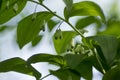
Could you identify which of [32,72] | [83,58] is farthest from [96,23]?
[32,72]

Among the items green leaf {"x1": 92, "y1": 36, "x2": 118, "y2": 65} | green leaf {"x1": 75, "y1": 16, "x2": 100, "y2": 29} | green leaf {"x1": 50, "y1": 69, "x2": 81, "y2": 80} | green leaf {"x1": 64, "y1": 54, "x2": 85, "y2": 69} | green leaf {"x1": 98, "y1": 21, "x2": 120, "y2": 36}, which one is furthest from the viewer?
green leaf {"x1": 75, "y1": 16, "x2": 100, "y2": 29}

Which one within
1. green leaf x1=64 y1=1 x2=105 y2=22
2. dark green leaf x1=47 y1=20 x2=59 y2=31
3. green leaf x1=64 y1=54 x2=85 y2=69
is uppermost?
green leaf x1=64 y1=1 x2=105 y2=22

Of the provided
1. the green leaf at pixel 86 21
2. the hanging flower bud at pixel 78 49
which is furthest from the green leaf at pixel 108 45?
the green leaf at pixel 86 21

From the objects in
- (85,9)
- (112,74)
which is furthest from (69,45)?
(112,74)

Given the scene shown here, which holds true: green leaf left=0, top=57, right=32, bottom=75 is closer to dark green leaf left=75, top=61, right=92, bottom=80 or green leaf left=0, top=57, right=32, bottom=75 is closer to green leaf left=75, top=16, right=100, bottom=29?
dark green leaf left=75, top=61, right=92, bottom=80

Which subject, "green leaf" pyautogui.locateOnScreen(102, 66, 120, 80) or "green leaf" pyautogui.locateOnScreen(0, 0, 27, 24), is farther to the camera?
"green leaf" pyautogui.locateOnScreen(0, 0, 27, 24)

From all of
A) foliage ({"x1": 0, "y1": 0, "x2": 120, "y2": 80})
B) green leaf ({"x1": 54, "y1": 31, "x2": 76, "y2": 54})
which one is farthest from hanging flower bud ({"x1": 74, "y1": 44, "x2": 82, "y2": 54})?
green leaf ({"x1": 54, "y1": 31, "x2": 76, "y2": 54})

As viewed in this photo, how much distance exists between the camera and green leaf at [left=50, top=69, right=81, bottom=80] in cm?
178

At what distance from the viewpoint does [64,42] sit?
1933 millimetres

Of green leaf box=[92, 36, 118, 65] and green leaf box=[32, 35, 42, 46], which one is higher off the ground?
green leaf box=[92, 36, 118, 65]

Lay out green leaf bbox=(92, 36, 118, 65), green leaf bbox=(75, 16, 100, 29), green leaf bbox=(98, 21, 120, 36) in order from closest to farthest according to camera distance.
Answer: green leaf bbox=(92, 36, 118, 65), green leaf bbox=(98, 21, 120, 36), green leaf bbox=(75, 16, 100, 29)

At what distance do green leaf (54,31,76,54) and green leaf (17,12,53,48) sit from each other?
0.45 feet

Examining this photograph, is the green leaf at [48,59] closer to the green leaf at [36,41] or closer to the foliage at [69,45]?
the foliage at [69,45]

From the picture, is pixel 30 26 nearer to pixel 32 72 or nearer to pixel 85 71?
pixel 32 72
